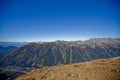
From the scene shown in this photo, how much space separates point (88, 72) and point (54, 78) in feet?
25.9

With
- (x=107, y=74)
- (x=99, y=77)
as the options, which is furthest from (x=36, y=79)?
(x=107, y=74)

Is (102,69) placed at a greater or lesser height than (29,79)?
greater

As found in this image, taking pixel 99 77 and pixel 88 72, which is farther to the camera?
pixel 88 72

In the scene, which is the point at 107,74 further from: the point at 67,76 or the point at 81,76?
the point at 67,76

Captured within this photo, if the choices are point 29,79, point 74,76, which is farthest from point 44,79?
point 74,76

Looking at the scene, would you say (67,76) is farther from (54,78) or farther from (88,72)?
(88,72)

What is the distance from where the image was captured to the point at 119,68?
29.0 meters

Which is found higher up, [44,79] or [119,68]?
[119,68]

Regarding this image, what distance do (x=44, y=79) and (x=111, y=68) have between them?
15.6m

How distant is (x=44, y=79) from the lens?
27750mm

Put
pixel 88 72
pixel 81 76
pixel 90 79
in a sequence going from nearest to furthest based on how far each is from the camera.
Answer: pixel 90 79 < pixel 81 76 < pixel 88 72

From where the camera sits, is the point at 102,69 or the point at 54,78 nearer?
the point at 54,78

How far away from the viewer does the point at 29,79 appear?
30141mm

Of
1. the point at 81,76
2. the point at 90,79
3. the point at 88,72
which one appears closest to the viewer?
the point at 90,79
